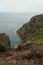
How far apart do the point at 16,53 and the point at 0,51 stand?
4.09 metres

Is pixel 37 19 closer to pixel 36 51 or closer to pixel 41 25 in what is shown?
pixel 41 25

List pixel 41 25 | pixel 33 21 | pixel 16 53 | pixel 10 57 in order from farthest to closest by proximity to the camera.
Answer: pixel 33 21, pixel 41 25, pixel 16 53, pixel 10 57

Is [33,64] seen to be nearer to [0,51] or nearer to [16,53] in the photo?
[16,53]

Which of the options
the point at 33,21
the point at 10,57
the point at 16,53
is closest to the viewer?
the point at 10,57

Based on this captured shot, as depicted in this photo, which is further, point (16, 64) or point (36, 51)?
point (36, 51)

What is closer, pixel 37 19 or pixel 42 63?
pixel 42 63

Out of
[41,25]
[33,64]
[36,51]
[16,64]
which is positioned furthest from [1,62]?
[41,25]

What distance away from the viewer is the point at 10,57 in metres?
44.4

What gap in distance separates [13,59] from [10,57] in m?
1.58

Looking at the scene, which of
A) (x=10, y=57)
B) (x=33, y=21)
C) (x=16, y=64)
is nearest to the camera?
(x=16, y=64)

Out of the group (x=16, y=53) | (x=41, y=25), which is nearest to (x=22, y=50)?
(x=16, y=53)

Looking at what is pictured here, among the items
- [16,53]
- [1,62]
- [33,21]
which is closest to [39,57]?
[16,53]

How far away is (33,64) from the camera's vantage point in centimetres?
4147

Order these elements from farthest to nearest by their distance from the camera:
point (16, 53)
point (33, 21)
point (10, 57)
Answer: point (33, 21)
point (16, 53)
point (10, 57)
